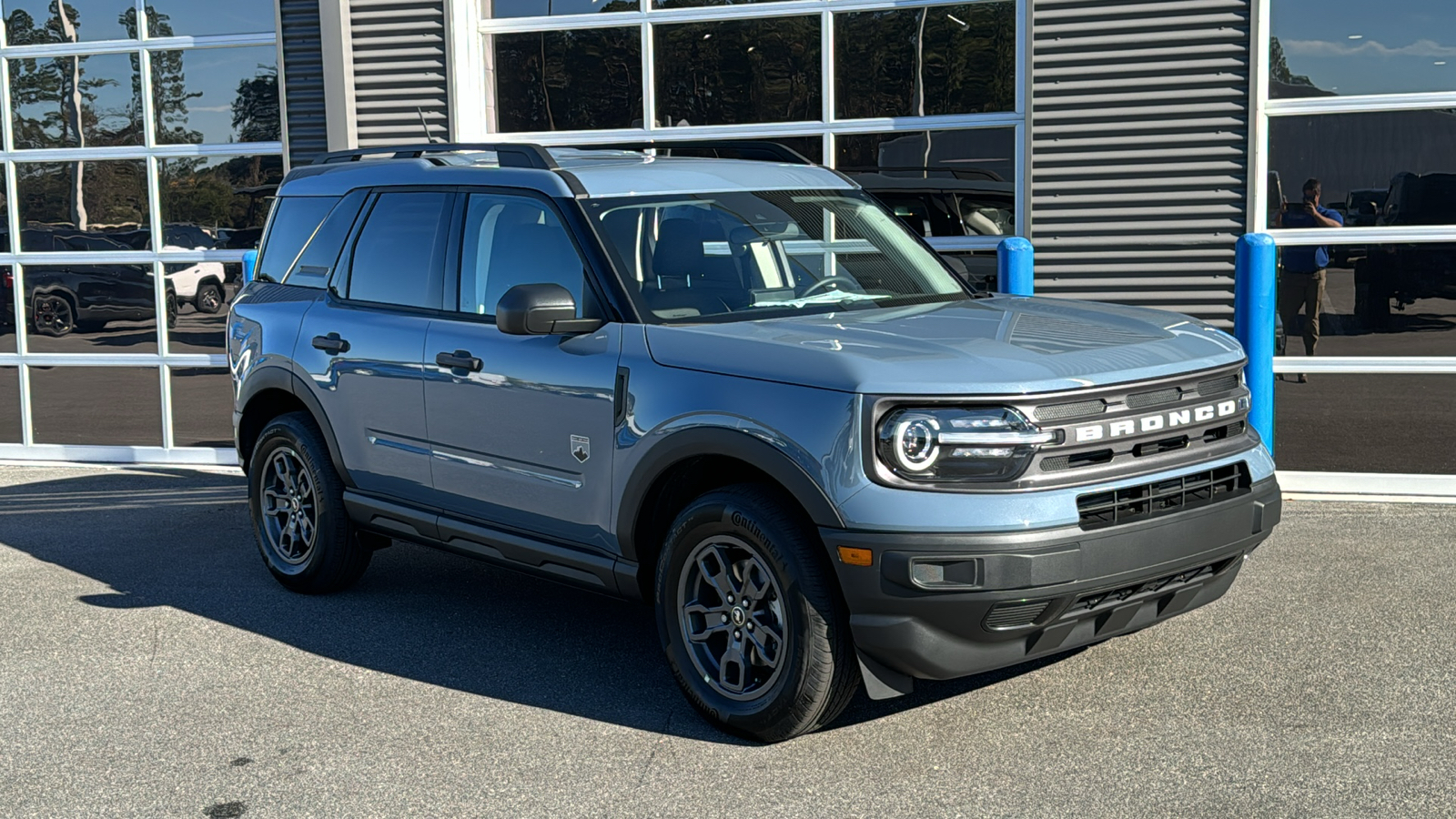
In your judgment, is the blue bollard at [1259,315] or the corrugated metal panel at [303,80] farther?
the corrugated metal panel at [303,80]

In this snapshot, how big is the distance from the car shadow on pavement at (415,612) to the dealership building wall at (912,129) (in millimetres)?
2378

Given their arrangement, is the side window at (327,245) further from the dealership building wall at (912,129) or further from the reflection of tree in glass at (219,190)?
the reflection of tree in glass at (219,190)

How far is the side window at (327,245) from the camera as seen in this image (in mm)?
6551

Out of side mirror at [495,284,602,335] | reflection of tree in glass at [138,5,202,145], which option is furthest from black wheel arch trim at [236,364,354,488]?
reflection of tree in glass at [138,5,202,145]

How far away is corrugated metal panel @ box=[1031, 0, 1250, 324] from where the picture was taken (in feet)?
27.5

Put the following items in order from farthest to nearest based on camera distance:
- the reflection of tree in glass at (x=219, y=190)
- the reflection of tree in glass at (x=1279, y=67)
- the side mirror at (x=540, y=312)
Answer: the reflection of tree in glass at (x=219, y=190) → the reflection of tree in glass at (x=1279, y=67) → the side mirror at (x=540, y=312)

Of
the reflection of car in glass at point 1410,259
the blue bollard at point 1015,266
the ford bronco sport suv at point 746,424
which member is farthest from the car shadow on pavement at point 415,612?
the reflection of car in glass at point 1410,259

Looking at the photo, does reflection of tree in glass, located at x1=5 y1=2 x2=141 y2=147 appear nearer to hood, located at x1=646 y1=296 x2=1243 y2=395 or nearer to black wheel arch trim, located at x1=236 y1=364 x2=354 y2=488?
black wheel arch trim, located at x1=236 y1=364 x2=354 y2=488

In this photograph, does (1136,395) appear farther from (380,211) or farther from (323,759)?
(380,211)

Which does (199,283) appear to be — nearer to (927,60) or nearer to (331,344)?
(331,344)

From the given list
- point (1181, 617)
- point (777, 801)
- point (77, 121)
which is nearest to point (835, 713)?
point (777, 801)

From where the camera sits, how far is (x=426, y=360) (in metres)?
5.78

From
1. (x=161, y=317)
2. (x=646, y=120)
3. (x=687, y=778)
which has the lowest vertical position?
(x=687, y=778)

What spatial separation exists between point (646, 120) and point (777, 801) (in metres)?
6.51
